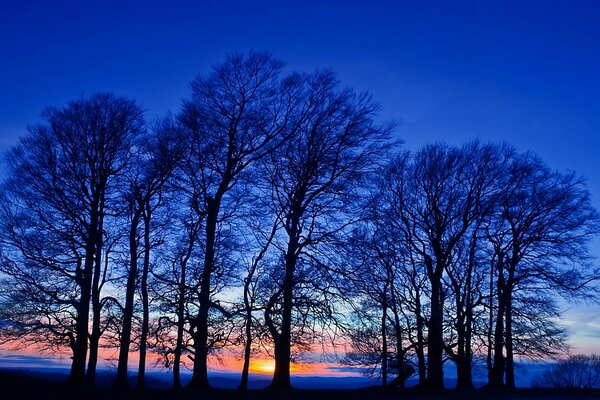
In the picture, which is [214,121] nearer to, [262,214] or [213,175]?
[213,175]

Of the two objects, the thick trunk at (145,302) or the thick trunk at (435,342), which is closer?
the thick trunk at (145,302)

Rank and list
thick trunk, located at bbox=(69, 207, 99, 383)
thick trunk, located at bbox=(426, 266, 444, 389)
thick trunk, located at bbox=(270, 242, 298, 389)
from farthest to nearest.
Answer: thick trunk, located at bbox=(426, 266, 444, 389), thick trunk, located at bbox=(69, 207, 99, 383), thick trunk, located at bbox=(270, 242, 298, 389)

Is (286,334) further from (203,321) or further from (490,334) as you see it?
(490,334)

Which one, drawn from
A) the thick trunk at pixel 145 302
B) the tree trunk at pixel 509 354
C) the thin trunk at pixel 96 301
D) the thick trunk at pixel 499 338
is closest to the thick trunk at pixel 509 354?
the tree trunk at pixel 509 354

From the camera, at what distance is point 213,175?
2170cm

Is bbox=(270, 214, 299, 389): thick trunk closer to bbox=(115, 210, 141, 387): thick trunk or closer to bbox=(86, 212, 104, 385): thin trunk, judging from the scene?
bbox=(115, 210, 141, 387): thick trunk

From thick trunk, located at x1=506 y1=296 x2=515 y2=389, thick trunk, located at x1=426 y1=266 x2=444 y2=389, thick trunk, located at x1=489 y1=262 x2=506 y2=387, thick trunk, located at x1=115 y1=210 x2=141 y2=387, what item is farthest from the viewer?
thick trunk, located at x1=506 y1=296 x2=515 y2=389

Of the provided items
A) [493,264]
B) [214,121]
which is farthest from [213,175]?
[493,264]

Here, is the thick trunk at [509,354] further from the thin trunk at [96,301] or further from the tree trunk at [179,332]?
the thin trunk at [96,301]

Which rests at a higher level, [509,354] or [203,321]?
[203,321]

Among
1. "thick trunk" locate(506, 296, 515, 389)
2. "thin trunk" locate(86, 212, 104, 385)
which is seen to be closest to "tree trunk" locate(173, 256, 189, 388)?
"thin trunk" locate(86, 212, 104, 385)

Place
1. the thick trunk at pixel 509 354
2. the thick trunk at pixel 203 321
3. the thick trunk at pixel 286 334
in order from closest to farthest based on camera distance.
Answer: the thick trunk at pixel 203 321, the thick trunk at pixel 286 334, the thick trunk at pixel 509 354

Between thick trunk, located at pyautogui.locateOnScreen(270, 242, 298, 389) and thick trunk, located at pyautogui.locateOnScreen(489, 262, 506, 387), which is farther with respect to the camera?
thick trunk, located at pyautogui.locateOnScreen(489, 262, 506, 387)

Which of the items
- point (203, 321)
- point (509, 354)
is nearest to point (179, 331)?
point (203, 321)
